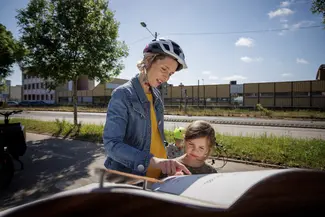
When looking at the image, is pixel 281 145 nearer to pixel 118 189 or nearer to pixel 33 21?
pixel 118 189

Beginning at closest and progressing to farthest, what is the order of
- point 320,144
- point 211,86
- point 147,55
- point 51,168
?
point 147,55 → point 51,168 → point 320,144 → point 211,86

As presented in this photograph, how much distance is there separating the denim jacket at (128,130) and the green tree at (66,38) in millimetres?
10598

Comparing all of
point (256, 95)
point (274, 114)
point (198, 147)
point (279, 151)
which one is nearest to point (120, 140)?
point (198, 147)

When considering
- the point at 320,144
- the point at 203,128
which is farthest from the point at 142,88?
the point at 320,144

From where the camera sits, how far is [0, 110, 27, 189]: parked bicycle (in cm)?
449

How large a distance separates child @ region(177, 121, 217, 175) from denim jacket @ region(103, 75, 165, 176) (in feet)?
1.93

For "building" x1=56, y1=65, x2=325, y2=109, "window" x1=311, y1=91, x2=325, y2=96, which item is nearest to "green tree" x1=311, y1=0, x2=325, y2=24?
"building" x1=56, y1=65, x2=325, y2=109

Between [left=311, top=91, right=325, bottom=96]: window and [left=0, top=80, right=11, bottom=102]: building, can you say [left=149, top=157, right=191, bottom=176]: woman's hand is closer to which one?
[left=0, top=80, right=11, bottom=102]: building

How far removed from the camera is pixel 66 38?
36.5ft

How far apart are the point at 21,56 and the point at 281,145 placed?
12809 millimetres

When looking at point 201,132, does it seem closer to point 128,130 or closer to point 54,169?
point 128,130

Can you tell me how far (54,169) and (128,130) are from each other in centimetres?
537

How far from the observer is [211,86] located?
43500mm

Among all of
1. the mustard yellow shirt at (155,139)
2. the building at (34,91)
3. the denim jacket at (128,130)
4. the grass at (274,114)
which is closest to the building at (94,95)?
the building at (34,91)
